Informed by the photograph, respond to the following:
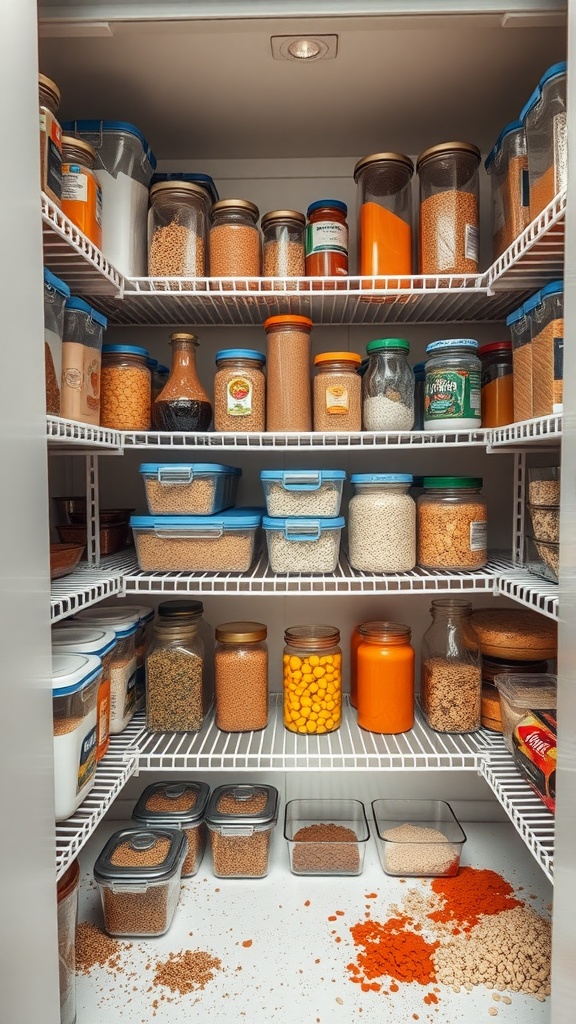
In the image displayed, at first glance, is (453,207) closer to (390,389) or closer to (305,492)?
(390,389)

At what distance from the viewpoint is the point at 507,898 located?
4.26 ft

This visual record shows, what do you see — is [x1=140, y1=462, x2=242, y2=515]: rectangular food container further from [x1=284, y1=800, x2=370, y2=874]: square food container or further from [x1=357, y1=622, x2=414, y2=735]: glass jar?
[x1=284, y1=800, x2=370, y2=874]: square food container

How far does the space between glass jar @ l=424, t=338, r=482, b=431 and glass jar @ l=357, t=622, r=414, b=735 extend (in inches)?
19.5

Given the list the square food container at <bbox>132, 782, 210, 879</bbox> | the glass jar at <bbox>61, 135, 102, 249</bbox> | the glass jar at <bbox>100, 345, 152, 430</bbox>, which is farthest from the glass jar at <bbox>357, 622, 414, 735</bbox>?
the glass jar at <bbox>61, 135, 102, 249</bbox>

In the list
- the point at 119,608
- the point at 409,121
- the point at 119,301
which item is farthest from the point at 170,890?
the point at 409,121

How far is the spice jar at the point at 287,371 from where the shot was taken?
4.34ft

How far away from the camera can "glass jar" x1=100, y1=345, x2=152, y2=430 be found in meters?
Answer: 1.32

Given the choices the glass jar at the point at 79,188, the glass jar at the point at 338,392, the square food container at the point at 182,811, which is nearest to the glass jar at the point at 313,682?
the square food container at the point at 182,811

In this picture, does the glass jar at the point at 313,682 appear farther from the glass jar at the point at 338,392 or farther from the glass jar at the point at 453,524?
the glass jar at the point at 338,392

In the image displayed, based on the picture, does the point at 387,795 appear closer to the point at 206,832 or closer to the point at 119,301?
the point at 206,832

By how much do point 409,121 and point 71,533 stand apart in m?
1.23

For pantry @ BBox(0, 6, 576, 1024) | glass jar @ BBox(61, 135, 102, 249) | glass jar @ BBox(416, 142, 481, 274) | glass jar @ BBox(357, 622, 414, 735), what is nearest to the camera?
pantry @ BBox(0, 6, 576, 1024)

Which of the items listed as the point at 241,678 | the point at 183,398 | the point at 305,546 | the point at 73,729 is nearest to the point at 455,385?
the point at 305,546

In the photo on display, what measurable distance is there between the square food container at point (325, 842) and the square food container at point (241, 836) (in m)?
0.07
